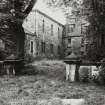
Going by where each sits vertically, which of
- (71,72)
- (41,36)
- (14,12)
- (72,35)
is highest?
(14,12)

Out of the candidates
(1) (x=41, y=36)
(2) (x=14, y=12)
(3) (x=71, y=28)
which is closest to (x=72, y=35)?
(3) (x=71, y=28)

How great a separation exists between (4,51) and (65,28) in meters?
20.0

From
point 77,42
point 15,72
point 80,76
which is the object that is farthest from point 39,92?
point 77,42

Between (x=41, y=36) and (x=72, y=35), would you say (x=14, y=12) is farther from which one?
(x=72, y=35)

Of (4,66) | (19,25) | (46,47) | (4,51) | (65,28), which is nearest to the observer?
(4,66)

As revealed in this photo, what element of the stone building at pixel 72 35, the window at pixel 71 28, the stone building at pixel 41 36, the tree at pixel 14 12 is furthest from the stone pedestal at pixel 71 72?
the window at pixel 71 28

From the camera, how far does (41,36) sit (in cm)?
3175

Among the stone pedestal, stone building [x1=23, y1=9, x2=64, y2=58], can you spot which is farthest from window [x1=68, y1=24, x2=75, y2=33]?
the stone pedestal

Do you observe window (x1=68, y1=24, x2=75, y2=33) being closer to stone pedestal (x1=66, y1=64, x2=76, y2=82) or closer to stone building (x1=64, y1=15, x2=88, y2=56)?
stone building (x1=64, y1=15, x2=88, y2=56)

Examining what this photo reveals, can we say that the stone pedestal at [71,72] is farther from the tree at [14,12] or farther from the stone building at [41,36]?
the stone building at [41,36]

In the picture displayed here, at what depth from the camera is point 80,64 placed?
11.0 meters

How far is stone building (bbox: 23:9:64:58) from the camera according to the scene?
1133 inches

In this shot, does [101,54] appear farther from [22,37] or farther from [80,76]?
[22,37]

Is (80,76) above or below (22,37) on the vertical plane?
below
